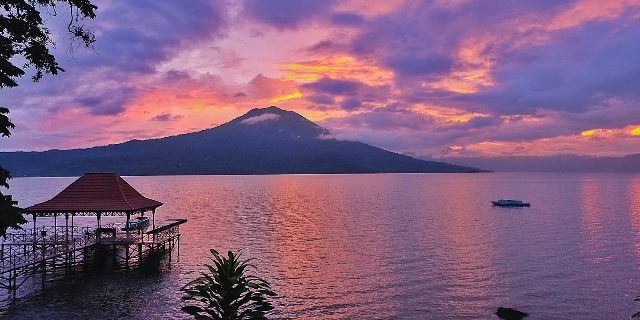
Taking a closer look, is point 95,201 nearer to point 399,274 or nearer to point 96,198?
point 96,198

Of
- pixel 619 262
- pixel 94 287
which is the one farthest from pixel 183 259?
pixel 619 262

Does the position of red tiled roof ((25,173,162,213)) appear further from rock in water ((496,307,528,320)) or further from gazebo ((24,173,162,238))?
rock in water ((496,307,528,320))

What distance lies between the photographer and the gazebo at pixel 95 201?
44312mm

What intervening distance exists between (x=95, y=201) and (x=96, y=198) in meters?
0.54

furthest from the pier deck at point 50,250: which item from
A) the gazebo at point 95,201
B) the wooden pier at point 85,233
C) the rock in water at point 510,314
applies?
the rock in water at point 510,314

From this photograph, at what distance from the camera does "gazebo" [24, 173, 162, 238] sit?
44.3m

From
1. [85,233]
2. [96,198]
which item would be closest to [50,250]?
[85,233]

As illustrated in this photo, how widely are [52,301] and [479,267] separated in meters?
37.9

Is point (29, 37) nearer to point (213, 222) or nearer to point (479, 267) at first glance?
point (479, 267)

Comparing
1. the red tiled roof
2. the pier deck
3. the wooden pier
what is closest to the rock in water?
the pier deck

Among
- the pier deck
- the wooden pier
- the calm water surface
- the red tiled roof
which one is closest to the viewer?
the calm water surface

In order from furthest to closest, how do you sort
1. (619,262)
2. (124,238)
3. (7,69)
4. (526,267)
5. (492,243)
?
(492,243) → (619,262) → (526,267) → (124,238) → (7,69)

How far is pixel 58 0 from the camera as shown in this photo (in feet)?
38.7

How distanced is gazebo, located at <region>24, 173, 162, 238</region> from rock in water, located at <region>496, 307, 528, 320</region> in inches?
1236
